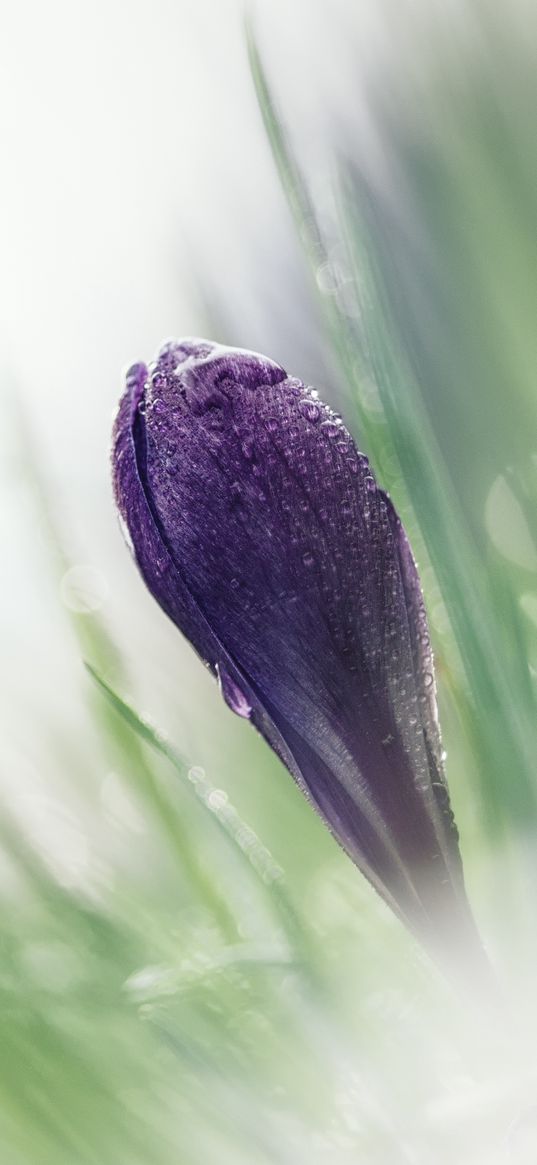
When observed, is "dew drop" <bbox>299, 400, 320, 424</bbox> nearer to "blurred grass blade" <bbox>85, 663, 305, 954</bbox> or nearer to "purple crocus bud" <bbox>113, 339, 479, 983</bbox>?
"purple crocus bud" <bbox>113, 339, 479, 983</bbox>

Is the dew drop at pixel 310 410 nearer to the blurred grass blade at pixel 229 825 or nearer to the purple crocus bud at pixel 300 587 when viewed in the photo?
the purple crocus bud at pixel 300 587

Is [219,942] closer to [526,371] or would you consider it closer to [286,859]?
[286,859]

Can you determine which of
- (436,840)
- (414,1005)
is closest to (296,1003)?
(414,1005)

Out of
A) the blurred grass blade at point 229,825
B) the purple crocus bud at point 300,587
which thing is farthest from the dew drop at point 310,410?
the blurred grass blade at point 229,825

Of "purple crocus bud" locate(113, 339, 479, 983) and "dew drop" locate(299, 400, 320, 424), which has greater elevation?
"dew drop" locate(299, 400, 320, 424)

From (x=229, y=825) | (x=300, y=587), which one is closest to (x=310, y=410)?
(x=300, y=587)

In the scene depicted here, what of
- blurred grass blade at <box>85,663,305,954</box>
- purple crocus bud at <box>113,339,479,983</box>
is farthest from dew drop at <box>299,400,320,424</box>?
blurred grass blade at <box>85,663,305,954</box>

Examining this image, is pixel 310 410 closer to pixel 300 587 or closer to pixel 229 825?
pixel 300 587
